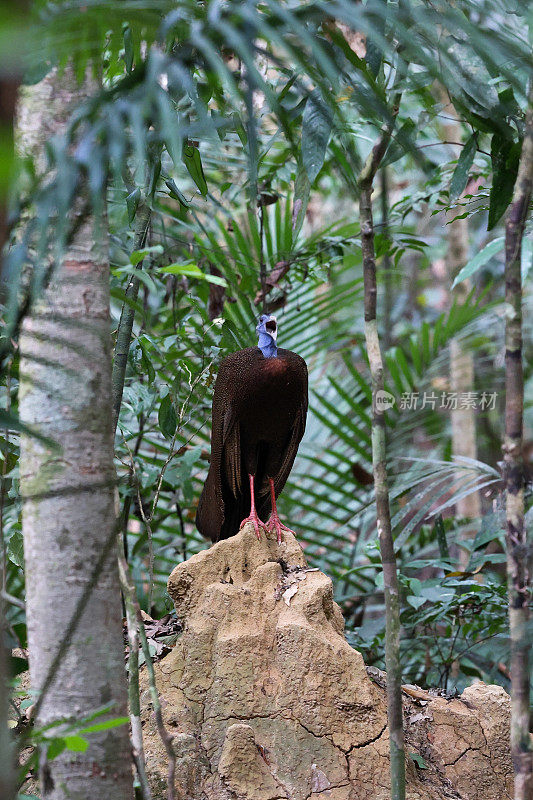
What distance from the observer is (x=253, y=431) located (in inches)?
134

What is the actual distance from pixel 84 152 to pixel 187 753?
5.43 feet

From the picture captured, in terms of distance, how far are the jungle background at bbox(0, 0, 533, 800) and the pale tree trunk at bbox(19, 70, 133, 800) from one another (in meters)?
0.06

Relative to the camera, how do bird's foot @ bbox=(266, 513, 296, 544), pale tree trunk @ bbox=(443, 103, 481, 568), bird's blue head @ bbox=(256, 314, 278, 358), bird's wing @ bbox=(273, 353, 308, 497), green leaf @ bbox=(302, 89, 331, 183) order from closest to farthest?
green leaf @ bbox=(302, 89, 331, 183) < bird's foot @ bbox=(266, 513, 296, 544) < bird's blue head @ bbox=(256, 314, 278, 358) < bird's wing @ bbox=(273, 353, 308, 497) < pale tree trunk @ bbox=(443, 103, 481, 568)

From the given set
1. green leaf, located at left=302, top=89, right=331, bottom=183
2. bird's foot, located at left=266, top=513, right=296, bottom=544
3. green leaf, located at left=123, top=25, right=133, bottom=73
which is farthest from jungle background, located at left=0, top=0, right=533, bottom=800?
bird's foot, located at left=266, top=513, right=296, bottom=544

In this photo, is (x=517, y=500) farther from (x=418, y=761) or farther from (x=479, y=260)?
(x=418, y=761)

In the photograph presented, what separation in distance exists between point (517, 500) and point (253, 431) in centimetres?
202

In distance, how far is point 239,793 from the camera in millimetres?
2109

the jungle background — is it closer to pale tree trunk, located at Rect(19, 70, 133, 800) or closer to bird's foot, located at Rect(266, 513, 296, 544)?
pale tree trunk, located at Rect(19, 70, 133, 800)

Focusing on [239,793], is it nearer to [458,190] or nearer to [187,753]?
[187,753]

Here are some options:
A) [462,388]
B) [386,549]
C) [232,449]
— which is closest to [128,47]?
[386,549]

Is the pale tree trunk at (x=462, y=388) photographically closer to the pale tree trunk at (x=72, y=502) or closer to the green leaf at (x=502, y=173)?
the green leaf at (x=502, y=173)

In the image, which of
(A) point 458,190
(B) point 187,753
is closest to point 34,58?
(A) point 458,190

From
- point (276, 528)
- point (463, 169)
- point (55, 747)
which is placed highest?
point (463, 169)

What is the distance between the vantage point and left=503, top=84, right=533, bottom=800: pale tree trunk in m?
1.38
